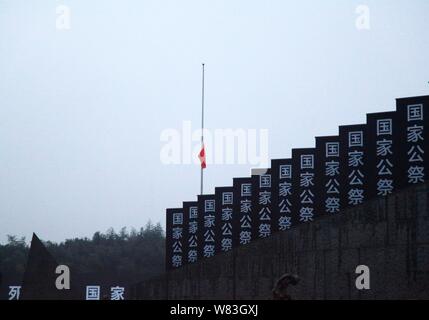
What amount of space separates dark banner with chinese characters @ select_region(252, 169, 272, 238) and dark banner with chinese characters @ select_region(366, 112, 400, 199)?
17.7ft

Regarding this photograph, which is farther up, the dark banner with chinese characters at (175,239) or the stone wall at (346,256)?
the dark banner with chinese characters at (175,239)

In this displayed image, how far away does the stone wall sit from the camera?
47.9 feet

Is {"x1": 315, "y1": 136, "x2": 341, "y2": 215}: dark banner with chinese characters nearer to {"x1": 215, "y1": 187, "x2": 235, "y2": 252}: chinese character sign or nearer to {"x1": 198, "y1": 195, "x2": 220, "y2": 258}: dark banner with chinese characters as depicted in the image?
{"x1": 215, "y1": 187, "x2": 235, "y2": 252}: chinese character sign

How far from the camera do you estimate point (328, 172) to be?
66.9ft

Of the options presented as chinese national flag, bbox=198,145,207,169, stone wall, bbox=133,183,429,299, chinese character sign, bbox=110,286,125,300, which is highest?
chinese national flag, bbox=198,145,207,169

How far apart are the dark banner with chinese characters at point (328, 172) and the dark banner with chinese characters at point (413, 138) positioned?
233cm

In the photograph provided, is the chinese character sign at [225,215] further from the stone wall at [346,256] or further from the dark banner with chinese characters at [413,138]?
the dark banner with chinese characters at [413,138]

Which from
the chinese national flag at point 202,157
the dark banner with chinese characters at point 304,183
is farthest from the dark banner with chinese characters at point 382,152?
the chinese national flag at point 202,157

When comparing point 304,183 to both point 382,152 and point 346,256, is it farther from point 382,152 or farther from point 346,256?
point 346,256

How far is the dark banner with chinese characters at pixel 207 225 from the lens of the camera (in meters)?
27.1

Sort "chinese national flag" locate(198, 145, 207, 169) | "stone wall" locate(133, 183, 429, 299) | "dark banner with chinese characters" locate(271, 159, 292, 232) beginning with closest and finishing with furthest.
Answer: "stone wall" locate(133, 183, 429, 299) → "dark banner with chinese characters" locate(271, 159, 292, 232) → "chinese national flag" locate(198, 145, 207, 169)

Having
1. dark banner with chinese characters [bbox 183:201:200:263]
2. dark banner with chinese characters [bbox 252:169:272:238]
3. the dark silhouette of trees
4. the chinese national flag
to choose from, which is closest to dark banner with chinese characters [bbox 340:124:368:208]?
dark banner with chinese characters [bbox 252:169:272:238]
